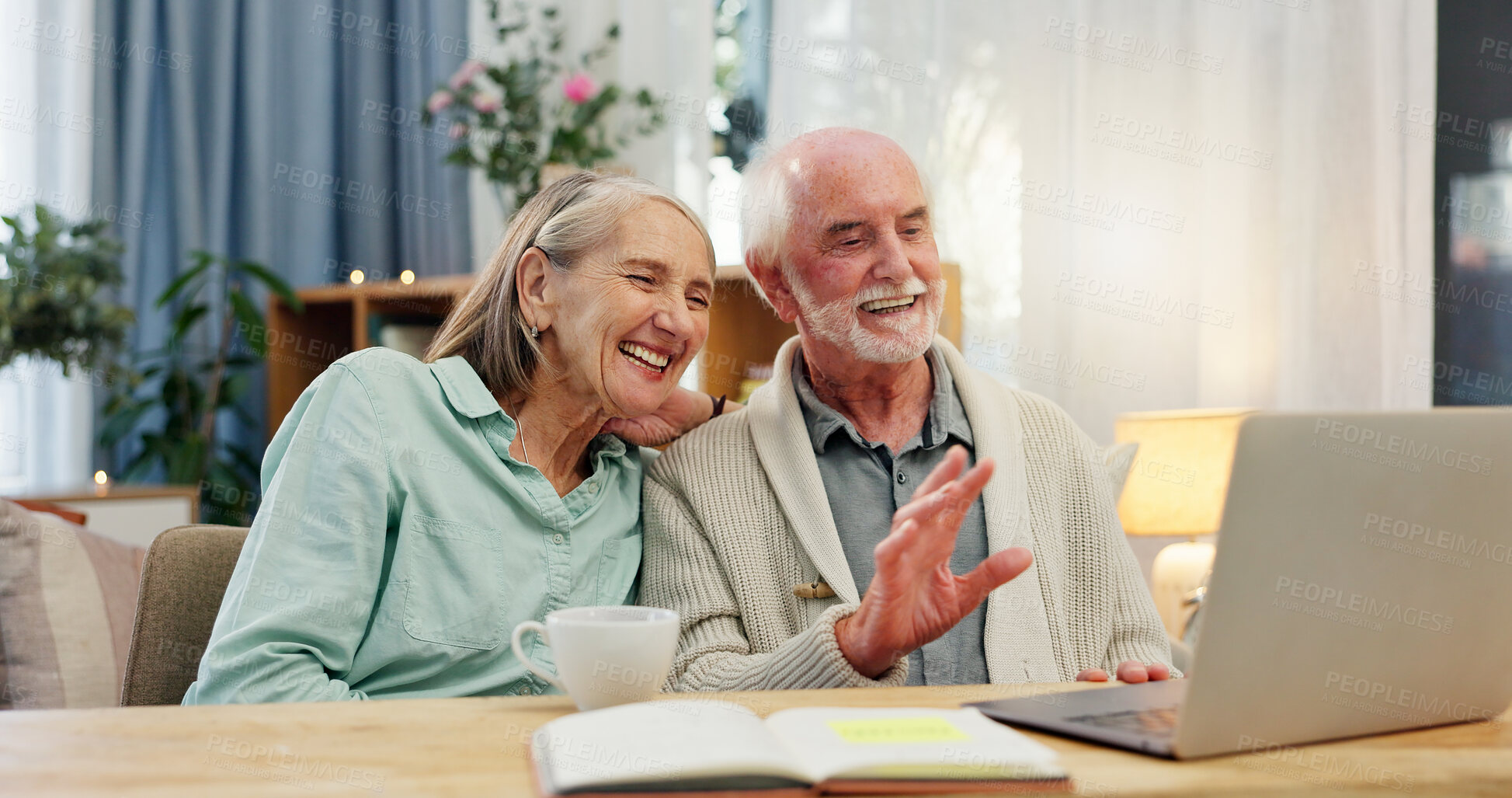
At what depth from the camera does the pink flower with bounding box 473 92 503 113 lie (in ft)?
10.1

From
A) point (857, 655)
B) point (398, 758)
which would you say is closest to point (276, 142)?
point (857, 655)

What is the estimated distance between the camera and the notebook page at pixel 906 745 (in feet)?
2.09

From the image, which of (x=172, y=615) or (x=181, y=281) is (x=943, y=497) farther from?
(x=181, y=281)

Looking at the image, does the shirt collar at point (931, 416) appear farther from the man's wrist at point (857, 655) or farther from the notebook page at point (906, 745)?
the notebook page at point (906, 745)

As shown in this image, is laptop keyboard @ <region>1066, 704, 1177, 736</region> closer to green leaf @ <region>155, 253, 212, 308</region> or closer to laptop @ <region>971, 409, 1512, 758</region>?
laptop @ <region>971, 409, 1512, 758</region>

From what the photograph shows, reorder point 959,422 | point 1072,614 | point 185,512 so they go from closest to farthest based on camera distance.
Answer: point 1072,614 → point 959,422 → point 185,512

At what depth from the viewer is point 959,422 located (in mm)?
1528

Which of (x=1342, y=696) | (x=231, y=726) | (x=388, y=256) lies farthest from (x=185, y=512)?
(x=1342, y=696)

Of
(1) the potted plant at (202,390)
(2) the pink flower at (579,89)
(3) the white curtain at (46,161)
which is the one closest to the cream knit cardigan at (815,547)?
(2) the pink flower at (579,89)

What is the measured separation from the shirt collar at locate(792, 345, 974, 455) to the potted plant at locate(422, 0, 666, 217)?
1611 millimetres

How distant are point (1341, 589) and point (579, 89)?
2.71m

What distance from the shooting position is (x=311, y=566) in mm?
1138

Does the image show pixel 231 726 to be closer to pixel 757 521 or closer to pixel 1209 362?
pixel 757 521

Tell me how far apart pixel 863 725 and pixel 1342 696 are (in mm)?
327
